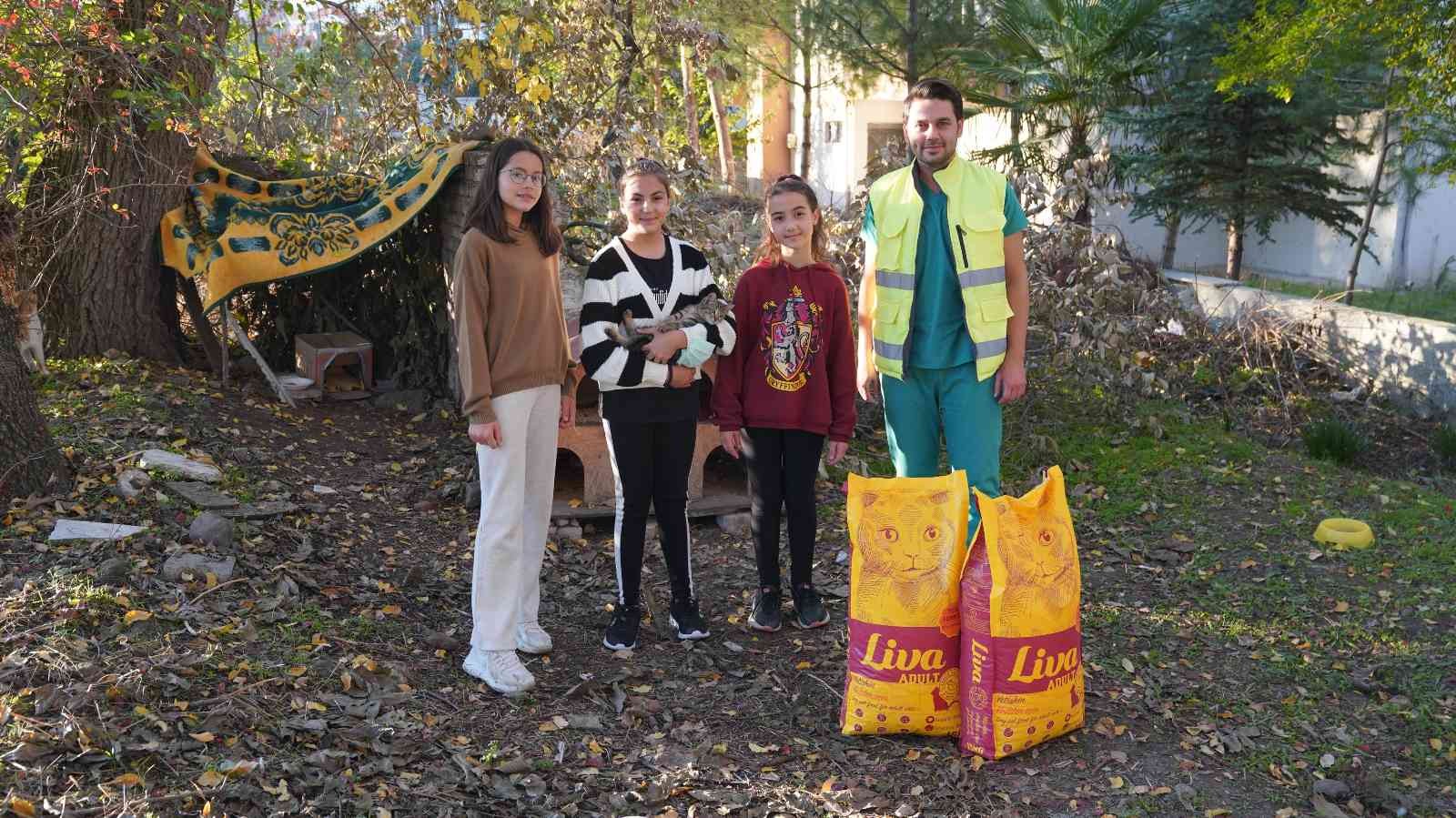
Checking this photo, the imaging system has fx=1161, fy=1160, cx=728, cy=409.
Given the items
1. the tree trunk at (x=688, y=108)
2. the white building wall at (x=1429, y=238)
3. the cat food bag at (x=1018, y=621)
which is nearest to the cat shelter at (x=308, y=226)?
the tree trunk at (x=688, y=108)

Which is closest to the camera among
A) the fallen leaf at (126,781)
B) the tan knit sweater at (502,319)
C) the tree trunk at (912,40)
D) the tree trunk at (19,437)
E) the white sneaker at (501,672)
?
the fallen leaf at (126,781)

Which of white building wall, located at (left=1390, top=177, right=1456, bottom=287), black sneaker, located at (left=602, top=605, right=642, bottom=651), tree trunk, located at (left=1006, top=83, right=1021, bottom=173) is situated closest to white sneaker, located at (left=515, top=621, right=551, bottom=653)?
black sneaker, located at (left=602, top=605, right=642, bottom=651)

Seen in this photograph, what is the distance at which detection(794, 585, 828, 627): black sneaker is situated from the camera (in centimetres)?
414

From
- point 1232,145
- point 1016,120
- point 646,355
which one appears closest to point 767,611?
point 646,355

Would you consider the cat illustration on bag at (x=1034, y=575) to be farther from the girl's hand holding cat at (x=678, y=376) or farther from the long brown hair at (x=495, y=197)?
the long brown hair at (x=495, y=197)

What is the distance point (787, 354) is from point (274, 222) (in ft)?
12.4

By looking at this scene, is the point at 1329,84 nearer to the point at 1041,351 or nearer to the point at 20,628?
the point at 1041,351

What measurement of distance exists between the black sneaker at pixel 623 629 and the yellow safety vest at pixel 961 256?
1.21m

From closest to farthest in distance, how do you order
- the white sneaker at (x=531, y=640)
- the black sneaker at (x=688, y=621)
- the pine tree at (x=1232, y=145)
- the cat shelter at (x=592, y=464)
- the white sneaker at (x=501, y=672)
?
the white sneaker at (x=501, y=672), the white sneaker at (x=531, y=640), the black sneaker at (x=688, y=621), the cat shelter at (x=592, y=464), the pine tree at (x=1232, y=145)

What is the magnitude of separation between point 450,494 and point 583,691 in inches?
81.3

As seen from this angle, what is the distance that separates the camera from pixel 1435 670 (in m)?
3.89

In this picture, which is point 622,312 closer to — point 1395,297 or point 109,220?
point 109,220

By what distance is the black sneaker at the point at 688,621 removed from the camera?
13.3ft

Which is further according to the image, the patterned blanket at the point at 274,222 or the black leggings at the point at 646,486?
the patterned blanket at the point at 274,222
